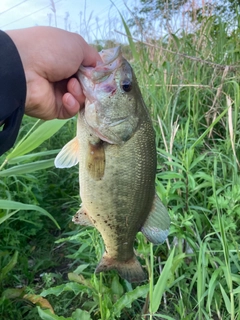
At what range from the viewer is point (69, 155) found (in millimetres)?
1627

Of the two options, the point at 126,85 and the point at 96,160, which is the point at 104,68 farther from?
the point at 96,160

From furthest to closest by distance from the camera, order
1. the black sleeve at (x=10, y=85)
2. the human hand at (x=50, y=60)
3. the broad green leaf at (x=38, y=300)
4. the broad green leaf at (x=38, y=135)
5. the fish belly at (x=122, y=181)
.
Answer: the broad green leaf at (x=38, y=300) < the broad green leaf at (x=38, y=135) < the fish belly at (x=122, y=181) < the human hand at (x=50, y=60) < the black sleeve at (x=10, y=85)

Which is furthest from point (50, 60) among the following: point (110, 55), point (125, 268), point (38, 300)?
point (38, 300)

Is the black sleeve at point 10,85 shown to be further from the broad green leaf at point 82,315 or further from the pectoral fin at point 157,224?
the broad green leaf at point 82,315

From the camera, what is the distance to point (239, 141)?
2.80 metres

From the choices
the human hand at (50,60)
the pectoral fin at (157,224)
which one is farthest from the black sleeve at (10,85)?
the pectoral fin at (157,224)

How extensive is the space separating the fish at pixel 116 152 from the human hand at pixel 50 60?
0.05 metres

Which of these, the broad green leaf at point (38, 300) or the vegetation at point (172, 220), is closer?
the vegetation at point (172, 220)

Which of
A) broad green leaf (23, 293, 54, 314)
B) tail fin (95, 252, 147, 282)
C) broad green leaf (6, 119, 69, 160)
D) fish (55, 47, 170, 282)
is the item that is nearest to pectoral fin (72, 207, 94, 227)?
fish (55, 47, 170, 282)

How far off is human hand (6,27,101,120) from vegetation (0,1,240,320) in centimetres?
33

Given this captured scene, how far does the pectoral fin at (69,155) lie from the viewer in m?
1.62

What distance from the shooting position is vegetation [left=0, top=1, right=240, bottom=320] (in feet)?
5.88

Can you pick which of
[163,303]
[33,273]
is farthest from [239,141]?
[33,273]

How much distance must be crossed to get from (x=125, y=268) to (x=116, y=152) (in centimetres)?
60
